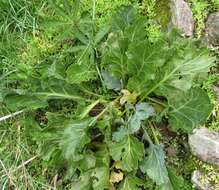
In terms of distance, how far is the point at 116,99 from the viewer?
3.41 m

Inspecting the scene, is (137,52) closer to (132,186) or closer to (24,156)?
(132,186)

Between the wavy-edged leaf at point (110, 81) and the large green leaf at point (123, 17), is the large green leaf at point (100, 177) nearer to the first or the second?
the wavy-edged leaf at point (110, 81)

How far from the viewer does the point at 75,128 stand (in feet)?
10.5

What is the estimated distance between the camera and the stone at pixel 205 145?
3348 mm

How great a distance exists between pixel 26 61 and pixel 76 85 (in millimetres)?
534

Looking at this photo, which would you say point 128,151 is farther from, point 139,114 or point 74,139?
point 74,139

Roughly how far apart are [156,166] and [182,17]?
1.02 metres

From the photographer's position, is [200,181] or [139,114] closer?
[139,114]

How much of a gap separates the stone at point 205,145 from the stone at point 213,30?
606 mm

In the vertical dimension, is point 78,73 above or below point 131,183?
above

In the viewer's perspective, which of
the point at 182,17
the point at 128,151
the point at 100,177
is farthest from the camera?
the point at 182,17

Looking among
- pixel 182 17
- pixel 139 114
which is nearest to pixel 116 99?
pixel 139 114

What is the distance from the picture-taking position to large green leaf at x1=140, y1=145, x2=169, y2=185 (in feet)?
10.5

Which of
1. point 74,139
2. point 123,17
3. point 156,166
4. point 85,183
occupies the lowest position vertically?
point 85,183
